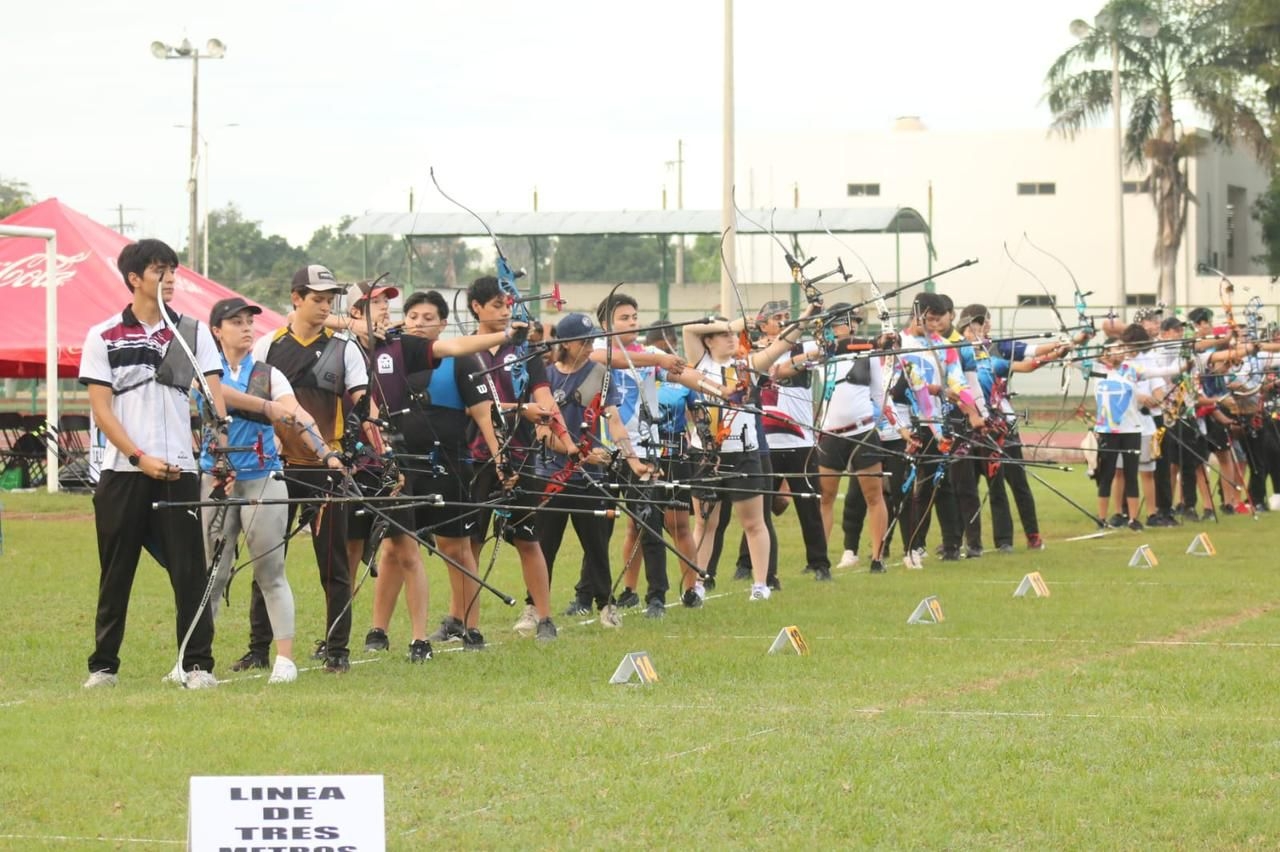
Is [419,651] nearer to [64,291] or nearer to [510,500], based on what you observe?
[510,500]

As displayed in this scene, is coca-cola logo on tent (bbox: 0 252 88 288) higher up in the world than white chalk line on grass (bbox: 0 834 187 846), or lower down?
higher up

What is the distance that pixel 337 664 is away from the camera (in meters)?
9.41

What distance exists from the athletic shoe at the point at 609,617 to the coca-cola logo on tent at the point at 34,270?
15.9m

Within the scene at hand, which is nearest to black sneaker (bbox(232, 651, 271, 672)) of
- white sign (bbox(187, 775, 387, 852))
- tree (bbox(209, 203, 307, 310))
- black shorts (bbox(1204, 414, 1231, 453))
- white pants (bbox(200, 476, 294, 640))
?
white pants (bbox(200, 476, 294, 640))

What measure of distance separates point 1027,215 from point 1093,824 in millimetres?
54672

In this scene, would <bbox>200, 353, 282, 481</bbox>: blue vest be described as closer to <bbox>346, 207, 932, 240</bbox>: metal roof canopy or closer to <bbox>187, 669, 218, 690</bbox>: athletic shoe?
<bbox>187, 669, 218, 690</bbox>: athletic shoe

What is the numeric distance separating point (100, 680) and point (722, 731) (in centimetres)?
312

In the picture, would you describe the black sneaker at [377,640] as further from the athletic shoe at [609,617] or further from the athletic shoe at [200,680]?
the athletic shoe at [609,617]

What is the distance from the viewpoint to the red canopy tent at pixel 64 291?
24391 millimetres

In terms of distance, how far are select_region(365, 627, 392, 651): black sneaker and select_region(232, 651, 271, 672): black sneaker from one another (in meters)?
0.58

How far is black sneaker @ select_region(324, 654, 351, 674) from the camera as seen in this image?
30.8 feet

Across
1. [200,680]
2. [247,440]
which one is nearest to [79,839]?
[200,680]

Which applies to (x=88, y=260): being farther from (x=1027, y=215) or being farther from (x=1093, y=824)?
(x=1027, y=215)

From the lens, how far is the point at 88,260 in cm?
2609
